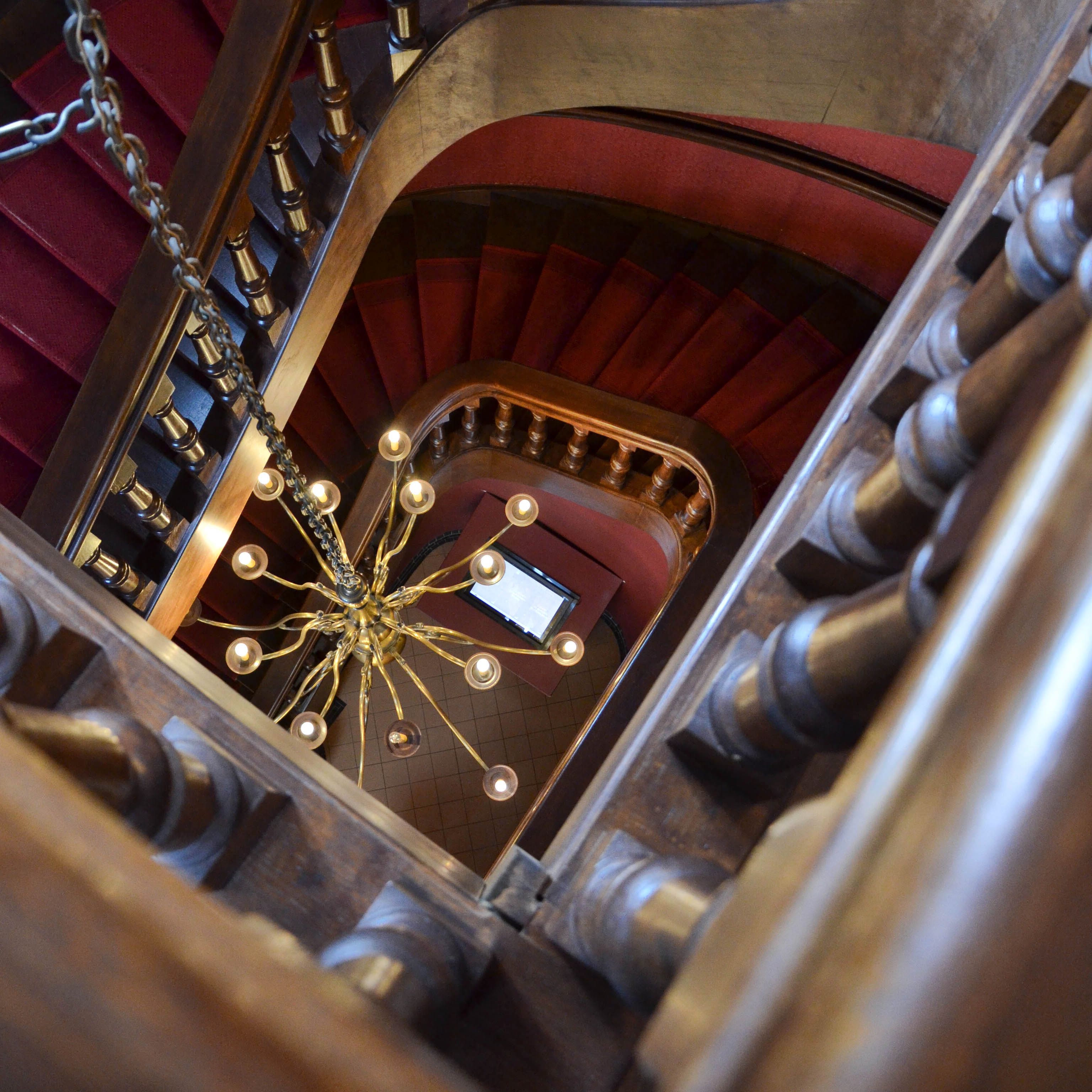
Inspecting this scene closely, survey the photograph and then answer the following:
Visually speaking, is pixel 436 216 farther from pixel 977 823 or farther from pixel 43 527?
pixel 977 823

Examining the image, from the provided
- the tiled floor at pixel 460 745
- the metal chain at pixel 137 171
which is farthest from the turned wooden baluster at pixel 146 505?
the tiled floor at pixel 460 745

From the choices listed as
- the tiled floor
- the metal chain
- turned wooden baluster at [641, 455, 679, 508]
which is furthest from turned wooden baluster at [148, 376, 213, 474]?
the tiled floor

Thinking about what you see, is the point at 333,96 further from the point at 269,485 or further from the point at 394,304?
the point at 394,304

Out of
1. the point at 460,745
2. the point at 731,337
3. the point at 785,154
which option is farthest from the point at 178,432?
the point at 460,745

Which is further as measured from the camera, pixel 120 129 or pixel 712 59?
pixel 712 59

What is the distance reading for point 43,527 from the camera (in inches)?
80.4

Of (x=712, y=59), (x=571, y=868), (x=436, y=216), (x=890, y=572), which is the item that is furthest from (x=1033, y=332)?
(x=436, y=216)

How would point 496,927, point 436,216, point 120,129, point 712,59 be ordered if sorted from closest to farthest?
point 496,927 → point 120,129 → point 712,59 → point 436,216

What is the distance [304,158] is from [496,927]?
2736 millimetres

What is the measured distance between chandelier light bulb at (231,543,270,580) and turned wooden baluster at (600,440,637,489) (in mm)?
1765

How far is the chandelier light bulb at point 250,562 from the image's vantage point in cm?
254

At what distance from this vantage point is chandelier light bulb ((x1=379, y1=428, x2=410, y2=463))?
2590 mm

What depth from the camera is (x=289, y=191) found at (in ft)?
7.79

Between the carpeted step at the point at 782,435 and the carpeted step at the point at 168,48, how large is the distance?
7.91 feet
